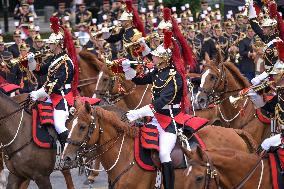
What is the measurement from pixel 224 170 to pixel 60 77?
3.92 metres

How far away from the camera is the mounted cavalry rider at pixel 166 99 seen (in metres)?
11.6

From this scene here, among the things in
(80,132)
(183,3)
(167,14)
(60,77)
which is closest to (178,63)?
(80,132)

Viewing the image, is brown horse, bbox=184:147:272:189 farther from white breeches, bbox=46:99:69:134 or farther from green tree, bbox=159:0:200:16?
green tree, bbox=159:0:200:16

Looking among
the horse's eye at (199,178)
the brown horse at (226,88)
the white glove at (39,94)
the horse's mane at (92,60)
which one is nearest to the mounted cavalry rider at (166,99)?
the horse's eye at (199,178)

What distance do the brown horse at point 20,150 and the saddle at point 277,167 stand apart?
408 cm

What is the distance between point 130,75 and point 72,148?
265 cm

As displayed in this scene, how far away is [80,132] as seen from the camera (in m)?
11.4

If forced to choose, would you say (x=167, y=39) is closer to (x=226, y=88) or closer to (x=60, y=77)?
(x=60, y=77)

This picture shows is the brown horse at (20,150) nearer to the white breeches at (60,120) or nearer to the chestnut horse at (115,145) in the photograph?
the white breeches at (60,120)

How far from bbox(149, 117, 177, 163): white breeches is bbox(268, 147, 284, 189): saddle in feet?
4.53

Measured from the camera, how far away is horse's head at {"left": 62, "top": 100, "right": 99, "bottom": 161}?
11.4m

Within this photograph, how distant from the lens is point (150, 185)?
12.0 metres

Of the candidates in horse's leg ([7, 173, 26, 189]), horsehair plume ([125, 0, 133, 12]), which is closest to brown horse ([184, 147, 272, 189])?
horse's leg ([7, 173, 26, 189])

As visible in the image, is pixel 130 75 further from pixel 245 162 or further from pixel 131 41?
pixel 131 41
